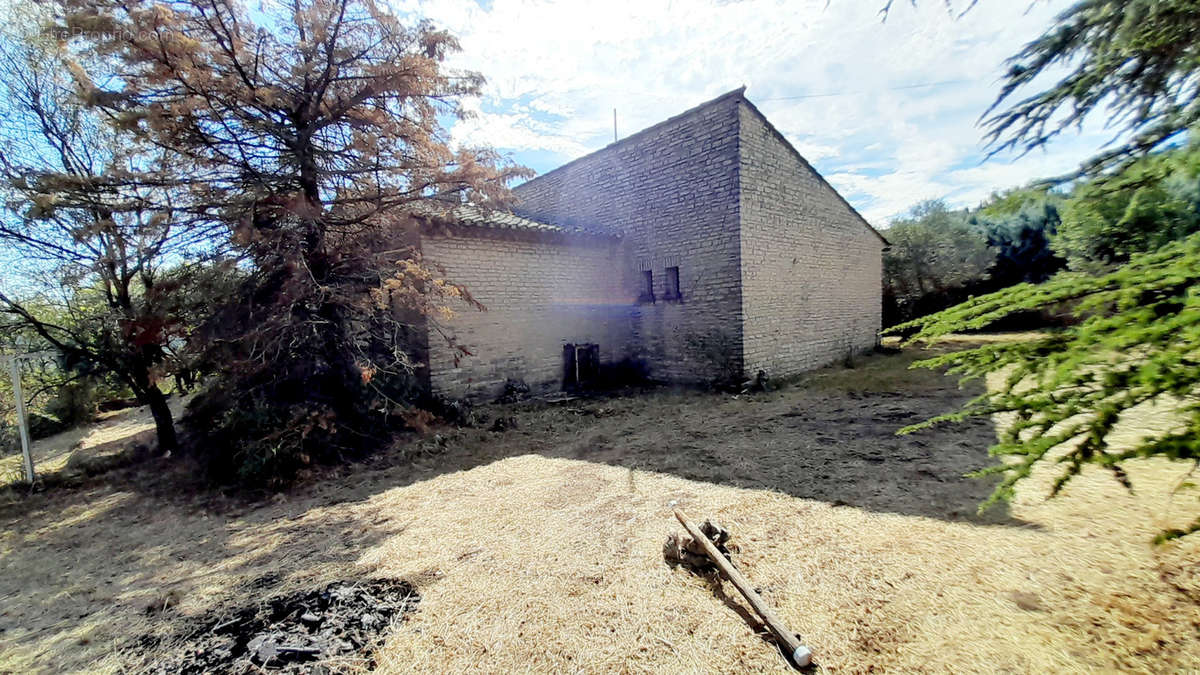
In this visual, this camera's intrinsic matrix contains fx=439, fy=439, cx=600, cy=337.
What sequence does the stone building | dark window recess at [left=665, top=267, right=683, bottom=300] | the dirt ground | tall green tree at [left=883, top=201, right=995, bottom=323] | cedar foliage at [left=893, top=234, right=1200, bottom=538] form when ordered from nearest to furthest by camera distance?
cedar foliage at [left=893, top=234, right=1200, bottom=538] → the dirt ground → the stone building → dark window recess at [left=665, top=267, right=683, bottom=300] → tall green tree at [left=883, top=201, right=995, bottom=323]

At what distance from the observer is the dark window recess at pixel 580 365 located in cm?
976

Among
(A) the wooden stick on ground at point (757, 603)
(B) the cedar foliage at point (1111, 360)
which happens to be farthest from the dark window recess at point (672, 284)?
(B) the cedar foliage at point (1111, 360)

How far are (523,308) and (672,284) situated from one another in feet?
11.0

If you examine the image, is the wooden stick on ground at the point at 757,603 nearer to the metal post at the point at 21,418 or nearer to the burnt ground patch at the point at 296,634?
the burnt ground patch at the point at 296,634

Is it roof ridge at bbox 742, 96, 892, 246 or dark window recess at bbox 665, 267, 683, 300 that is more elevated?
roof ridge at bbox 742, 96, 892, 246

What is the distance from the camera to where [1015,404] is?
1.56 meters

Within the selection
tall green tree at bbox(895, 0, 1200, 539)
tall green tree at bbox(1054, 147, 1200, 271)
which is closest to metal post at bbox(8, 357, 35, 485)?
tall green tree at bbox(895, 0, 1200, 539)

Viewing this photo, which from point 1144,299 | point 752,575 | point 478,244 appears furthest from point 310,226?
point 1144,299

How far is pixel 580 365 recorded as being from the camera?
32.7 ft

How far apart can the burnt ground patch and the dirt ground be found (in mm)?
93

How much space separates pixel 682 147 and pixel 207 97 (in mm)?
7647

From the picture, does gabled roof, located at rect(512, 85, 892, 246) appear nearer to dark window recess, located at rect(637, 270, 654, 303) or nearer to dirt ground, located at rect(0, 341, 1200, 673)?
dark window recess, located at rect(637, 270, 654, 303)

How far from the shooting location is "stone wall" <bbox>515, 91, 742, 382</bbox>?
8711mm

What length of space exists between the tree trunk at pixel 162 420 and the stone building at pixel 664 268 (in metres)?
3.85
